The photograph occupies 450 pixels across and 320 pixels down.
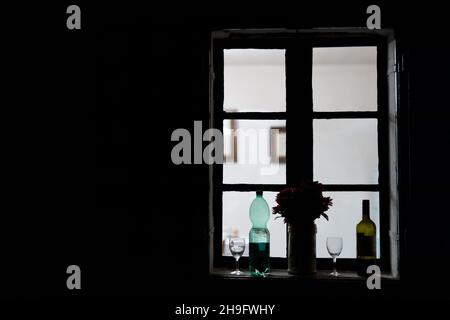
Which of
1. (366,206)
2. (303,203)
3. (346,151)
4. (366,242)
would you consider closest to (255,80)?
(346,151)

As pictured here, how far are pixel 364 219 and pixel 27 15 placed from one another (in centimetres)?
176

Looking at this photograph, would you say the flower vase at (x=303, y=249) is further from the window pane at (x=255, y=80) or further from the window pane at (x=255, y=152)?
the window pane at (x=255, y=80)

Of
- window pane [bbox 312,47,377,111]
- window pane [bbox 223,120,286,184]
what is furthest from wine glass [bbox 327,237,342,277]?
window pane [bbox 312,47,377,111]

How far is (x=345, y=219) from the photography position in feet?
7.45

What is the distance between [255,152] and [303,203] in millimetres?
426

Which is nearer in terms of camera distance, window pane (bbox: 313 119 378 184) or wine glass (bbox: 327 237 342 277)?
wine glass (bbox: 327 237 342 277)

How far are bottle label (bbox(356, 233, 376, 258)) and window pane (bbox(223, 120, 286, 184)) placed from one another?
0.44 meters

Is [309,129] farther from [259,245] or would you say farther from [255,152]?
[259,245]

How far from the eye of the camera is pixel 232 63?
94.0 inches

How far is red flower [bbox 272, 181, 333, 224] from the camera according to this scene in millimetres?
2035

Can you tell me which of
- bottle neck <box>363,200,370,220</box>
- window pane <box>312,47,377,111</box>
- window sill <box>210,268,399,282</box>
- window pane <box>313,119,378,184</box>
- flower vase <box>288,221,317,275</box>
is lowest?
window sill <box>210,268,399,282</box>

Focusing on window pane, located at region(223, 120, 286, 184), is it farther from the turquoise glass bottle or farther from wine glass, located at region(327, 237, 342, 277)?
wine glass, located at region(327, 237, 342, 277)
